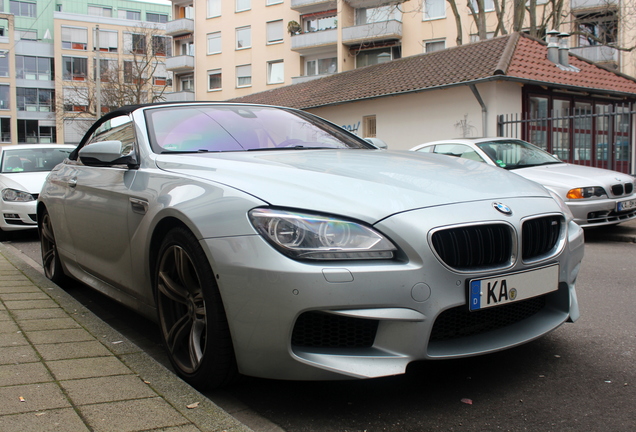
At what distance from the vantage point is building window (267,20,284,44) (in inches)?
1786

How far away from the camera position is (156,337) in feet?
12.7

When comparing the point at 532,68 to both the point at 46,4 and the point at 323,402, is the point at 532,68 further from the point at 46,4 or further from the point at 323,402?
the point at 46,4

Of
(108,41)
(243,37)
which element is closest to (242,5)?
(243,37)

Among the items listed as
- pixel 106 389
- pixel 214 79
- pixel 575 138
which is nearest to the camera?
pixel 106 389

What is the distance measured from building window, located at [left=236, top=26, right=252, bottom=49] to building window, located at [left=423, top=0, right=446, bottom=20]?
14.6 metres

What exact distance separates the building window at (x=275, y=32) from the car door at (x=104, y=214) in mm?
42570

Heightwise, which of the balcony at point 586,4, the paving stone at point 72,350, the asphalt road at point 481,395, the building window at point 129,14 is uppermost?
the building window at point 129,14

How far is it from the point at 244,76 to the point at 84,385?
1816 inches

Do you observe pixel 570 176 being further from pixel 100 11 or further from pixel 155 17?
pixel 155 17

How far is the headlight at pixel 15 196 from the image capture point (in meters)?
9.09

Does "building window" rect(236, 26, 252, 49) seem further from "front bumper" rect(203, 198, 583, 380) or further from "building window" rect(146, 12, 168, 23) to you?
"front bumper" rect(203, 198, 583, 380)

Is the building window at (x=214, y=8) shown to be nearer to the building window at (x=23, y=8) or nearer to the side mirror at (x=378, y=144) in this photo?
the building window at (x=23, y=8)

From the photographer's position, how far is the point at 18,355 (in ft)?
9.99

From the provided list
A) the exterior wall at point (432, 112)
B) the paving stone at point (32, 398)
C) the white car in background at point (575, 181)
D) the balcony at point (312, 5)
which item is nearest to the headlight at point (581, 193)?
the white car in background at point (575, 181)
